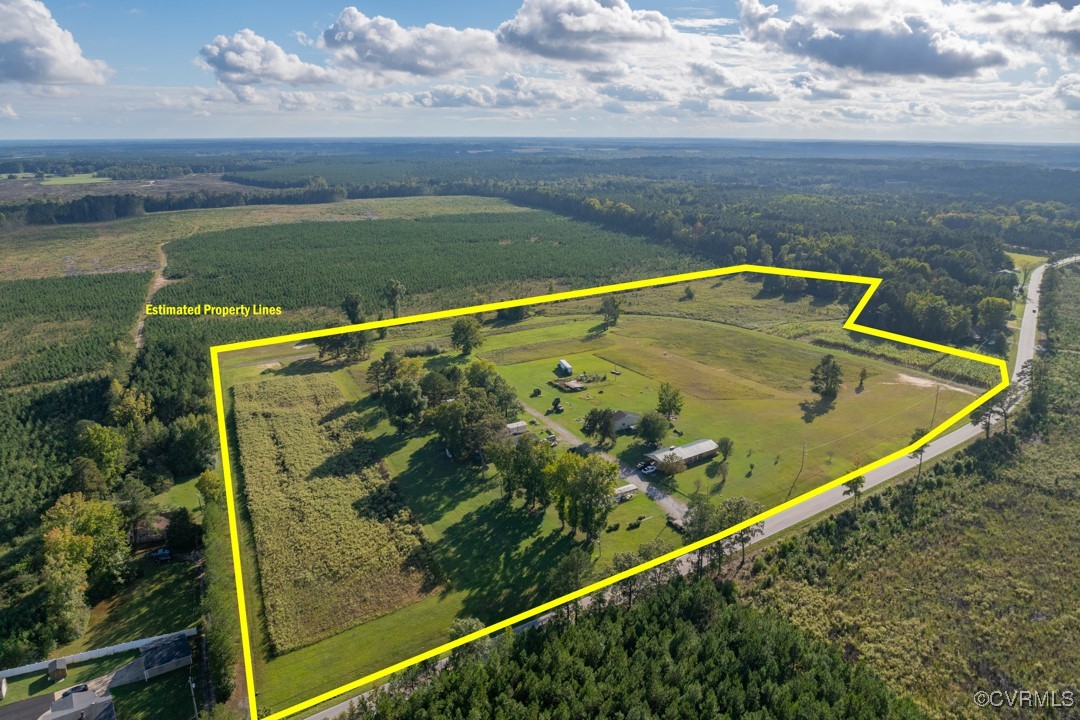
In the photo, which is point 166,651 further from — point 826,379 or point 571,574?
point 826,379

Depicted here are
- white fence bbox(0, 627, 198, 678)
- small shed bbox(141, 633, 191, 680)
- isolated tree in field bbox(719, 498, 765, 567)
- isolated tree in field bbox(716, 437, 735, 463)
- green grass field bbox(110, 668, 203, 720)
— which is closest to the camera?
green grass field bbox(110, 668, 203, 720)

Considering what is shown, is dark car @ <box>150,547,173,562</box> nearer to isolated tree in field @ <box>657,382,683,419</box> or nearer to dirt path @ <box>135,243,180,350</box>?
isolated tree in field @ <box>657,382,683,419</box>

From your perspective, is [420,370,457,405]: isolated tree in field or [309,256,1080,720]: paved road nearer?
[309,256,1080,720]: paved road

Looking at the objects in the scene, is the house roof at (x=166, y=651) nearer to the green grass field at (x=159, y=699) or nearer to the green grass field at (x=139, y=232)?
the green grass field at (x=159, y=699)

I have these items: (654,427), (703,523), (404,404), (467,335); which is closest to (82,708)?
(404,404)

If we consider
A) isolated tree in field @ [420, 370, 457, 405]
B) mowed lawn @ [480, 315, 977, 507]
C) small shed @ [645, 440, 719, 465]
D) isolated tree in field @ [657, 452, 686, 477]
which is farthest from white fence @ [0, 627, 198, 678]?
small shed @ [645, 440, 719, 465]

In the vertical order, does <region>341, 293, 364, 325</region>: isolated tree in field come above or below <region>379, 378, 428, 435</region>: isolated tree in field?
above

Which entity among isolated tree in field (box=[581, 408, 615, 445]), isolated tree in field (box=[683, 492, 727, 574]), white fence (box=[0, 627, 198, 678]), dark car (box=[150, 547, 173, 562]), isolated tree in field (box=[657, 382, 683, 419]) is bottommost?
white fence (box=[0, 627, 198, 678])
